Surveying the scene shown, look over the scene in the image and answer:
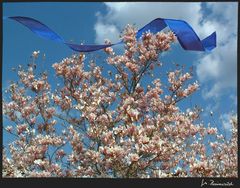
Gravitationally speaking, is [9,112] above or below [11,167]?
above

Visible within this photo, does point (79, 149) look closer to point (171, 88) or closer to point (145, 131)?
point (145, 131)

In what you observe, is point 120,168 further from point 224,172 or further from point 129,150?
point 224,172

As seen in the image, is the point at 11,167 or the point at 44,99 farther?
the point at 44,99

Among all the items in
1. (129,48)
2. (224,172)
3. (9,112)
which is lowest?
(224,172)

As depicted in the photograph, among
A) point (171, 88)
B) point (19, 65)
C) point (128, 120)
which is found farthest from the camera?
point (19, 65)

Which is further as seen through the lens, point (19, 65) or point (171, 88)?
point (19, 65)

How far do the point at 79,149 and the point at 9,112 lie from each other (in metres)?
2.37

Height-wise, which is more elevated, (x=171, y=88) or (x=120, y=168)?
(x=171, y=88)

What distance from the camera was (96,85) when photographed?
11555 millimetres

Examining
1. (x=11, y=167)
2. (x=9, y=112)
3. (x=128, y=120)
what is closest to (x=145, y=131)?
(x=128, y=120)

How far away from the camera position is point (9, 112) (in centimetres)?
1143

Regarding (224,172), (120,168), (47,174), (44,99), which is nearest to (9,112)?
(44,99)

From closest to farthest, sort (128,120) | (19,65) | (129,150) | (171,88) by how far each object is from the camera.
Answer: (129,150)
(128,120)
(171,88)
(19,65)

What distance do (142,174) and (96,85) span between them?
297 centimetres
